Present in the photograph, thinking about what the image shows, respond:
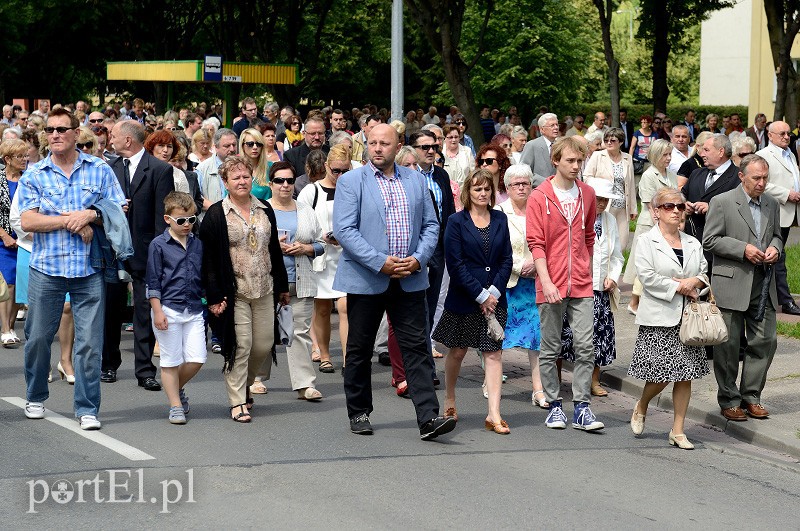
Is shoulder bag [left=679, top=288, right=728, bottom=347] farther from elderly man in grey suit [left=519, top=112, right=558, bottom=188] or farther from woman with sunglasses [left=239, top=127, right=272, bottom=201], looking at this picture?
elderly man in grey suit [left=519, top=112, right=558, bottom=188]

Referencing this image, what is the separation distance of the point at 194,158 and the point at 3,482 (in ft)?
24.8

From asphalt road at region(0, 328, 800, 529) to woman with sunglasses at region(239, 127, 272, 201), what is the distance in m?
2.39

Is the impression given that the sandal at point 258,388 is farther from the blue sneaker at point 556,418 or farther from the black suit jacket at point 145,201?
the blue sneaker at point 556,418

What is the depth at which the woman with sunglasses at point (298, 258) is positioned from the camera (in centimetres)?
995

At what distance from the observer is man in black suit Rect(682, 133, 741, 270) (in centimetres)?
1148

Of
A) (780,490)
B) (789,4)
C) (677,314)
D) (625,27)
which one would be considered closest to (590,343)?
(677,314)

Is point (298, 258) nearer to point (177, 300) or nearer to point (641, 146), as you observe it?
point (177, 300)

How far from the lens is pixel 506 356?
487 inches

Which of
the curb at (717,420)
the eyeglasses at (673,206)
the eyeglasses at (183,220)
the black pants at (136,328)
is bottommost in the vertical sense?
the curb at (717,420)

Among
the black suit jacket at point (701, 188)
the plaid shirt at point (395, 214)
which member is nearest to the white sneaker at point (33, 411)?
the plaid shirt at point (395, 214)

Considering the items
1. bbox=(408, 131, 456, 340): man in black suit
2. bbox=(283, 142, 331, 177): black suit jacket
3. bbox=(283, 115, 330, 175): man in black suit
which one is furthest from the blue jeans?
bbox=(283, 142, 331, 177): black suit jacket

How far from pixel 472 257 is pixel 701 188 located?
12.0 ft

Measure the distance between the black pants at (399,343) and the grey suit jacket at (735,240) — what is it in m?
2.30

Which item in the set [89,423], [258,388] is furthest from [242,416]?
[258,388]
